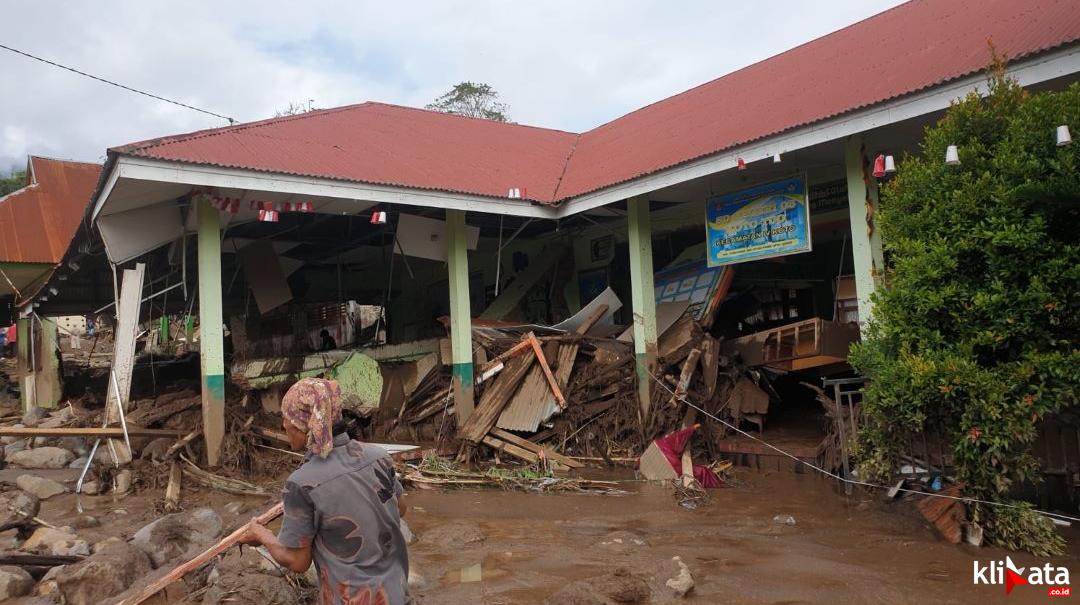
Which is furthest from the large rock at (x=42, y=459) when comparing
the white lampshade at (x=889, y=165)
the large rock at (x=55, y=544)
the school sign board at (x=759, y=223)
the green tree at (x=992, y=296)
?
the white lampshade at (x=889, y=165)

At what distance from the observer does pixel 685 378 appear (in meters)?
9.57

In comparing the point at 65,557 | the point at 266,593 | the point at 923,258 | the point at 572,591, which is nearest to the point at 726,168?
the point at 923,258

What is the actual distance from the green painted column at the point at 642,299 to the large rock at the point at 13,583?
720 cm

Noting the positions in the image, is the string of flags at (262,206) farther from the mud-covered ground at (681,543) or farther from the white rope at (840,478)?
the white rope at (840,478)

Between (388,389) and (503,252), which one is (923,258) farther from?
(503,252)

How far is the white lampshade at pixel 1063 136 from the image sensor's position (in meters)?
4.89

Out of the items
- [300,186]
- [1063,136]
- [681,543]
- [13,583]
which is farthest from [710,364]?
[13,583]

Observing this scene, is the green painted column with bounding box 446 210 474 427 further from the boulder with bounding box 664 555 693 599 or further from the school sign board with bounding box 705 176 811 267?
the boulder with bounding box 664 555 693 599

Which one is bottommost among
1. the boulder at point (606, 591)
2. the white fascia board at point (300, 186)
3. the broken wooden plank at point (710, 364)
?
the boulder at point (606, 591)

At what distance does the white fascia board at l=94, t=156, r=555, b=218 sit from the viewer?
7.70 meters

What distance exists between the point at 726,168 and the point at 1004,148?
11.7 feet

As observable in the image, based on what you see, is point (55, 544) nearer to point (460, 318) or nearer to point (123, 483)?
point (123, 483)

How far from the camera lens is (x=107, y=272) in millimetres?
15016

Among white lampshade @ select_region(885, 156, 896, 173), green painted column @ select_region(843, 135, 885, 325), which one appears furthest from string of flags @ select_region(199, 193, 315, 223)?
white lampshade @ select_region(885, 156, 896, 173)
